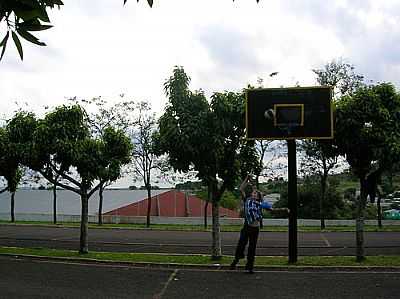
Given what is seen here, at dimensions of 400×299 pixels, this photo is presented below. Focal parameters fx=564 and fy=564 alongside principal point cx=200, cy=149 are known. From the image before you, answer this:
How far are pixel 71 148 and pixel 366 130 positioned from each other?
25.3ft

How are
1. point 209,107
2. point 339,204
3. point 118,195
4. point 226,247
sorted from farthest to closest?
point 118,195, point 339,204, point 226,247, point 209,107

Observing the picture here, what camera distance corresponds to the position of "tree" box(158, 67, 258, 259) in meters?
13.4

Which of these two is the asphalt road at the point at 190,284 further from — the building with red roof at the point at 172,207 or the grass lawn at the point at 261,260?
the building with red roof at the point at 172,207

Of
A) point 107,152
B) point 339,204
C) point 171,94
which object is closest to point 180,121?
point 171,94

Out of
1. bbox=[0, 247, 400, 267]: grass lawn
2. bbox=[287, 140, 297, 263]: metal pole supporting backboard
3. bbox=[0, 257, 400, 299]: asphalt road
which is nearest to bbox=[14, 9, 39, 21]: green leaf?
bbox=[0, 257, 400, 299]: asphalt road

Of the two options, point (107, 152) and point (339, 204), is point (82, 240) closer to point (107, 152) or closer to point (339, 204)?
point (107, 152)

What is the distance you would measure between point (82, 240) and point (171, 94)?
513 centimetres

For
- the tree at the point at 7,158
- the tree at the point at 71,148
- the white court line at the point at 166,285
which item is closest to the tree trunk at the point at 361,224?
the white court line at the point at 166,285

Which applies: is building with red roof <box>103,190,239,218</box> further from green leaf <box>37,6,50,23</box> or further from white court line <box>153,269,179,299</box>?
green leaf <box>37,6,50,23</box>

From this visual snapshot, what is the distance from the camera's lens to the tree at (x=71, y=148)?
15.4 metres

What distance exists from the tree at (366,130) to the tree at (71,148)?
6458 mm

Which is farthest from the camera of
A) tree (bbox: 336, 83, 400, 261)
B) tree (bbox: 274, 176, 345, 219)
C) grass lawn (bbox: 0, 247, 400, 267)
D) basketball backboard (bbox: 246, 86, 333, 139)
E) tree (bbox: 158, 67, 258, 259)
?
tree (bbox: 274, 176, 345, 219)

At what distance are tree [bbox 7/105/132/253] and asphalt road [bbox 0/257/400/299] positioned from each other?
150 inches

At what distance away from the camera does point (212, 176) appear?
1402cm
